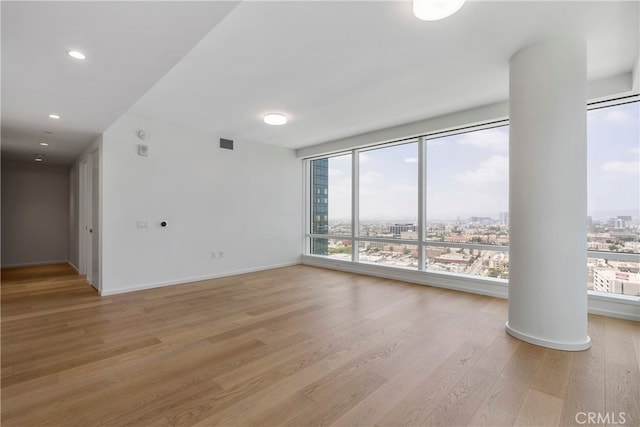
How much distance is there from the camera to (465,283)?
451cm

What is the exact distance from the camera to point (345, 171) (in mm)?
6488

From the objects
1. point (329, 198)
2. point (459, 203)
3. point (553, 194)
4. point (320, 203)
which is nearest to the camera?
point (553, 194)

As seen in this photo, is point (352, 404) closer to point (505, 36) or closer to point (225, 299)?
point (225, 299)

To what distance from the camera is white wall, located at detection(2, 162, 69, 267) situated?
6855 millimetres

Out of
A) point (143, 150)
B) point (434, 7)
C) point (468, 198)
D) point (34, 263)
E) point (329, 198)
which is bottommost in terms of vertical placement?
point (34, 263)

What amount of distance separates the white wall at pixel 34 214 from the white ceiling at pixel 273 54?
3779 millimetres

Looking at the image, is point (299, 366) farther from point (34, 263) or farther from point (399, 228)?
point (34, 263)

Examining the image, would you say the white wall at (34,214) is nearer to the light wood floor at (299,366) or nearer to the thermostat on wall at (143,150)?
the light wood floor at (299,366)

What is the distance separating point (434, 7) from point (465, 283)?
12.5 feet

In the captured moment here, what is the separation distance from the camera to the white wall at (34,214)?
22.5ft

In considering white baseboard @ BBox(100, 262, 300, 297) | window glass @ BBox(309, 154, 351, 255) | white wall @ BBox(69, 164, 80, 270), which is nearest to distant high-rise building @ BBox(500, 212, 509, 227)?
window glass @ BBox(309, 154, 351, 255)

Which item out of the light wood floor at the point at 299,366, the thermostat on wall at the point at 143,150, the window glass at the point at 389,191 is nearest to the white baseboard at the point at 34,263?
the light wood floor at the point at 299,366

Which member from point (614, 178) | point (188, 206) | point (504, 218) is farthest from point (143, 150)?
point (614, 178)

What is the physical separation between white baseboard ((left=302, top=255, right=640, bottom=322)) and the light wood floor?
176 millimetres
